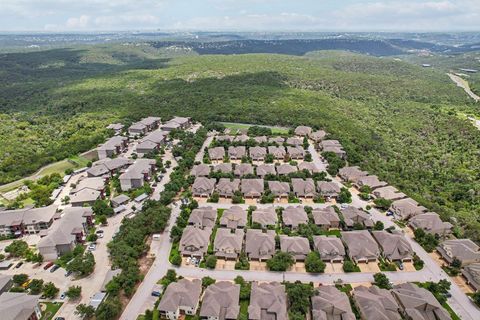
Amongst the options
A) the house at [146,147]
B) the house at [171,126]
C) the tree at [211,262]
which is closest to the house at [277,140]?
the house at [171,126]

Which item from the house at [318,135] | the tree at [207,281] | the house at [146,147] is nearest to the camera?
the tree at [207,281]

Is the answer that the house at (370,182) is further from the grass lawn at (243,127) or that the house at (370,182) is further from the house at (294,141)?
the grass lawn at (243,127)

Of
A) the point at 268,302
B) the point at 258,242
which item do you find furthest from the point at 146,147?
the point at 268,302

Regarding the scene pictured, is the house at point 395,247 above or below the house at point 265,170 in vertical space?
below

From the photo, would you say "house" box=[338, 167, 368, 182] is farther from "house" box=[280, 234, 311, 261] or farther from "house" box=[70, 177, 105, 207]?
"house" box=[70, 177, 105, 207]

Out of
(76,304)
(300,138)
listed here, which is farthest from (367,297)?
(300,138)

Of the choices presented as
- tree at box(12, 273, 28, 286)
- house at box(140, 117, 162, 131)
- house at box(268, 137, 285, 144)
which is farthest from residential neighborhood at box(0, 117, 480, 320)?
house at box(140, 117, 162, 131)
